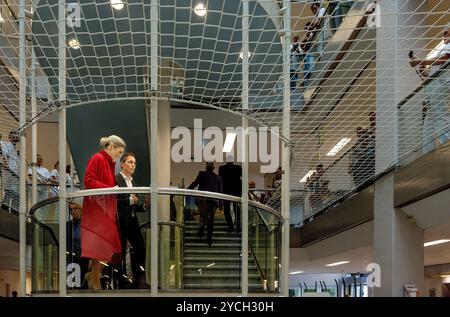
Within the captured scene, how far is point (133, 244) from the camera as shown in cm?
341

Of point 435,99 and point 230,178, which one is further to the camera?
point 230,178

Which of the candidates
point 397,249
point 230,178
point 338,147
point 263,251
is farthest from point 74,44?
point 338,147

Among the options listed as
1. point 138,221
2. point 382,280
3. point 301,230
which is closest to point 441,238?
point 382,280

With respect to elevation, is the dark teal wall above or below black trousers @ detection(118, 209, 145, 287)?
above

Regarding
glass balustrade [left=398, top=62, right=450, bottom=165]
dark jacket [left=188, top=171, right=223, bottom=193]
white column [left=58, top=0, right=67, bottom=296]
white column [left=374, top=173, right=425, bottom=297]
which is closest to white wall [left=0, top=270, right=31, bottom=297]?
dark jacket [left=188, top=171, right=223, bottom=193]

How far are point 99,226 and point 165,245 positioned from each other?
45 centimetres

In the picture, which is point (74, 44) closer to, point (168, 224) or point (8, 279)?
point (168, 224)

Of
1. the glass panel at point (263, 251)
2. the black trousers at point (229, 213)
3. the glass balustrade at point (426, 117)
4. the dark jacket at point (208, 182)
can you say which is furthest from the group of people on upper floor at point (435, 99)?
the black trousers at point (229, 213)

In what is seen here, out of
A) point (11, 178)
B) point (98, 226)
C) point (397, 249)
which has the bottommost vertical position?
point (397, 249)

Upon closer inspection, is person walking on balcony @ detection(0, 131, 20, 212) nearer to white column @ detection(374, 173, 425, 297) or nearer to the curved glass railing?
Result: the curved glass railing

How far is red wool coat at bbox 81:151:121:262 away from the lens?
3.35 m

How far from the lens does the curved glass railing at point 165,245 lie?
11.0ft

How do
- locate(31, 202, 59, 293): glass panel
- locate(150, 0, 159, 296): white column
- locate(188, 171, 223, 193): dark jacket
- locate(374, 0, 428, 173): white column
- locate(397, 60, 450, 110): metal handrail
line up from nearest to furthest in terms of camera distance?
1. locate(150, 0, 159, 296): white column
2. locate(31, 202, 59, 293): glass panel
3. locate(397, 60, 450, 110): metal handrail
4. locate(188, 171, 223, 193): dark jacket
5. locate(374, 0, 428, 173): white column
